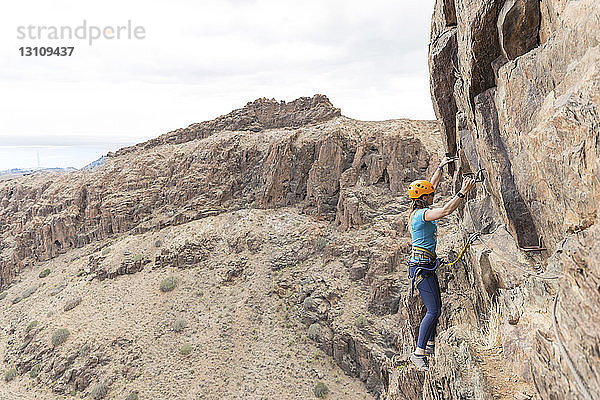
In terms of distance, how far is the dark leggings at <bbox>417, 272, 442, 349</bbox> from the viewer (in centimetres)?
753

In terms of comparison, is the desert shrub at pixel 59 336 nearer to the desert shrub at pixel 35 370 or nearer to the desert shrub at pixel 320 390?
the desert shrub at pixel 35 370

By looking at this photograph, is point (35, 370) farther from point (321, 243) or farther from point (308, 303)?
point (321, 243)

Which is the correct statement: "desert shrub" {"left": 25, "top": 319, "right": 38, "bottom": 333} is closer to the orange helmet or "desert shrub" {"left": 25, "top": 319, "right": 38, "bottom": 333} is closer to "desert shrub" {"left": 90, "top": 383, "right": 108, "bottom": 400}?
"desert shrub" {"left": 90, "top": 383, "right": 108, "bottom": 400}

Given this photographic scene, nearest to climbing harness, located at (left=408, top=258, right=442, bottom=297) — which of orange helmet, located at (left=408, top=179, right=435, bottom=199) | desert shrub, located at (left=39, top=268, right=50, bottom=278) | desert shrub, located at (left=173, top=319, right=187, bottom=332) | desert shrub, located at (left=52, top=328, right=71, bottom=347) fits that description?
orange helmet, located at (left=408, top=179, right=435, bottom=199)

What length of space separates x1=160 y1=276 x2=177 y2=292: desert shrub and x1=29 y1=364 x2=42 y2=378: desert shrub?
11248 mm

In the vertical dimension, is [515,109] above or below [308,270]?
above

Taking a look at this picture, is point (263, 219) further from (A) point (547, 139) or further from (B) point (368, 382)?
(A) point (547, 139)

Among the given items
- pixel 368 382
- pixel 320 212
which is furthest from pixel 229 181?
pixel 368 382

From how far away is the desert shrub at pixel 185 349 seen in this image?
29.9 m

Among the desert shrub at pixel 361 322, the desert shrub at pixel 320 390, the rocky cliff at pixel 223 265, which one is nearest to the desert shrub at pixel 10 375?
the rocky cliff at pixel 223 265

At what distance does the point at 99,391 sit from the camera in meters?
27.7

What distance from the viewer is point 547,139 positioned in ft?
16.2

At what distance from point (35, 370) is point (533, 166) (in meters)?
39.0

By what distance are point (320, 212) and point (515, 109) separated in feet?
111
